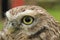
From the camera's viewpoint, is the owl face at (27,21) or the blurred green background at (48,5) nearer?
the owl face at (27,21)

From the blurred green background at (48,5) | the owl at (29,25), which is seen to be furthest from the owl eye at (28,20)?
the blurred green background at (48,5)

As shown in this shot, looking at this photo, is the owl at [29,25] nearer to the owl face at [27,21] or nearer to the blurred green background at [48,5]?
the owl face at [27,21]

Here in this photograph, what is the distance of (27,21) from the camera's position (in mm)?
2812

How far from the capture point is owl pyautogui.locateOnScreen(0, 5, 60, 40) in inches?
110

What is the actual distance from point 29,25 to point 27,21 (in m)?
0.03

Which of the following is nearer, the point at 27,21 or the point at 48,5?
the point at 27,21

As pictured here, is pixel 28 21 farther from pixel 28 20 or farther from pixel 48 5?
pixel 48 5

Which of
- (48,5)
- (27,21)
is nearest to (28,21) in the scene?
(27,21)

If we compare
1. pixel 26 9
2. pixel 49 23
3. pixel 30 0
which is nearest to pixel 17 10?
pixel 26 9

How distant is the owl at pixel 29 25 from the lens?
110 inches

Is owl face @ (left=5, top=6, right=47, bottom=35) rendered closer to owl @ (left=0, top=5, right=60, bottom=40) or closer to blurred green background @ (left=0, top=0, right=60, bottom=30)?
owl @ (left=0, top=5, right=60, bottom=40)

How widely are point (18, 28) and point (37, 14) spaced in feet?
0.58

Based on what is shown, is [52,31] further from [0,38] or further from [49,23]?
[0,38]

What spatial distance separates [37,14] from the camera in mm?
2801
